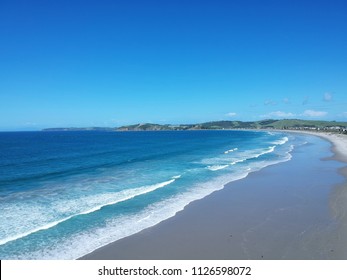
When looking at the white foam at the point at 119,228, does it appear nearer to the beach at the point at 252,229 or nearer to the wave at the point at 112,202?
the beach at the point at 252,229

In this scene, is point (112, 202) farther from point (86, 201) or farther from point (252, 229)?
point (252, 229)

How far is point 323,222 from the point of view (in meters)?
14.4

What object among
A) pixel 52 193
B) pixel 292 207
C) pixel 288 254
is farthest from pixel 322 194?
pixel 52 193

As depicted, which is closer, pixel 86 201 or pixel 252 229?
pixel 252 229

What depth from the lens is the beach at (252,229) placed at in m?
11.2

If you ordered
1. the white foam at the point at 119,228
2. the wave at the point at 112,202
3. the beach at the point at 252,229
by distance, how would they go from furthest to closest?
1. the wave at the point at 112,202
2. the white foam at the point at 119,228
3. the beach at the point at 252,229

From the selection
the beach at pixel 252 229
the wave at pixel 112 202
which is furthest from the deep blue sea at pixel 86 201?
the beach at pixel 252 229

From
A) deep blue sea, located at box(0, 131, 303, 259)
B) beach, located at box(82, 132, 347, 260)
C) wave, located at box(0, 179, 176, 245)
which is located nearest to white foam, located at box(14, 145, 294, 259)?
deep blue sea, located at box(0, 131, 303, 259)

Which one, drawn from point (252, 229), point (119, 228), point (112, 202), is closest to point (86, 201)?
point (112, 202)

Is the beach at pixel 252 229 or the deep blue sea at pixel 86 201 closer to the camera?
the beach at pixel 252 229

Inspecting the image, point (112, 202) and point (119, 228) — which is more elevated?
point (112, 202)

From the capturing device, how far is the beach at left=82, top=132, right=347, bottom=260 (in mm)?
11211

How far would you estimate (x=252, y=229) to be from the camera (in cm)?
1379

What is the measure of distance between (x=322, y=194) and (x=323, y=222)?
261 inches
